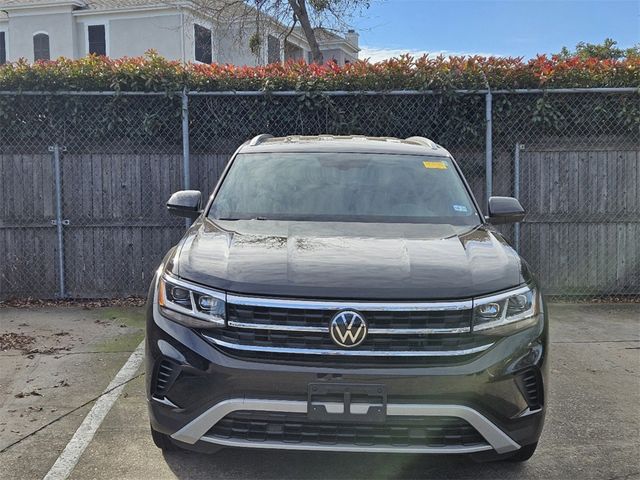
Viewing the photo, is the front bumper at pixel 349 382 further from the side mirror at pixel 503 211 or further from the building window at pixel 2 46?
the building window at pixel 2 46

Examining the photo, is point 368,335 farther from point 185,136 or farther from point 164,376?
point 185,136

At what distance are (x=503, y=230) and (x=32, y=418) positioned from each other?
550cm

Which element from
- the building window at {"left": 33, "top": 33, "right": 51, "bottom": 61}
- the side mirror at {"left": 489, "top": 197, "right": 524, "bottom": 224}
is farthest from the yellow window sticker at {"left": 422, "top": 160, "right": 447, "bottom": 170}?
the building window at {"left": 33, "top": 33, "right": 51, "bottom": 61}

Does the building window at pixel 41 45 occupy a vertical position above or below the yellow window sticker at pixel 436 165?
above

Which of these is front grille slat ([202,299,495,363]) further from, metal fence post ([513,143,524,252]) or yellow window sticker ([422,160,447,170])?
metal fence post ([513,143,524,252])

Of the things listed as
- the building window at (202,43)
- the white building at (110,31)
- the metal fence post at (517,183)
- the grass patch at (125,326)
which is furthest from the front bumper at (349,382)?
the building window at (202,43)

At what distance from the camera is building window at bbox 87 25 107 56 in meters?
28.2

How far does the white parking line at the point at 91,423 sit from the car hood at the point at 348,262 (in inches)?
50.4

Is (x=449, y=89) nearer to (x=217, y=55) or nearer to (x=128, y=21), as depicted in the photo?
(x=217, y=55)

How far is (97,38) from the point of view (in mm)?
28359

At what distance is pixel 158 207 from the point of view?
7.30 metres

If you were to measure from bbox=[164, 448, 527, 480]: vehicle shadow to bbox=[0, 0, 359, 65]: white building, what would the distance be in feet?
81.5

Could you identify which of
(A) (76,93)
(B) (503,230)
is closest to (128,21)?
(A) (76,93)

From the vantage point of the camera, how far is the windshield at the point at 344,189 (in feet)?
13.0
